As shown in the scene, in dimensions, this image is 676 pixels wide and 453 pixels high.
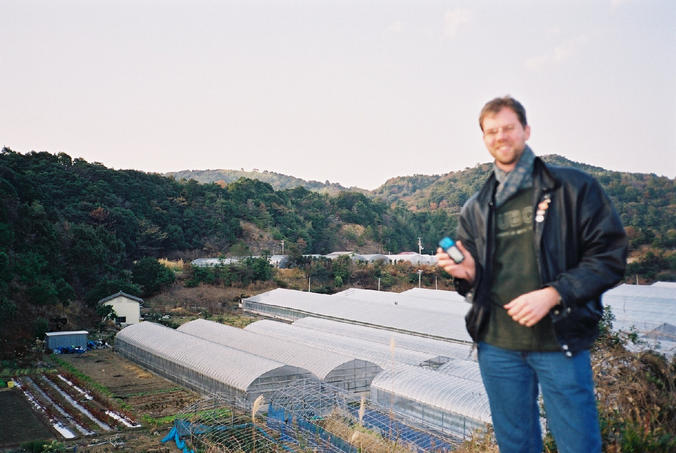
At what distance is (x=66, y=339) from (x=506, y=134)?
93.4 ft

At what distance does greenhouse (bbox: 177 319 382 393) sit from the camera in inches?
727

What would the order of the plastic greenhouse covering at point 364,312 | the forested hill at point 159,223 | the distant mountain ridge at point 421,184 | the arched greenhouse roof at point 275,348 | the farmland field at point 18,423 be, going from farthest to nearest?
the distant mountain ridge at point 421,184 < the forested hill at point 159,223 < the plastic greenhouse covering at point 364,312 < the arched greenhouse roof at point 275,348 < the farmland field at point 18,423

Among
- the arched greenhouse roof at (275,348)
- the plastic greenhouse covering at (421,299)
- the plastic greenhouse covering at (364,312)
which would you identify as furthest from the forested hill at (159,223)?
the plastic greenhouse covering at (421,299)

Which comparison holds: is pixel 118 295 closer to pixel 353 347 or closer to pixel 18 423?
pixel 18 423

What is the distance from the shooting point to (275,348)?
69.7 ft

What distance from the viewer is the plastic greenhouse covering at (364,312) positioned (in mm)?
24891

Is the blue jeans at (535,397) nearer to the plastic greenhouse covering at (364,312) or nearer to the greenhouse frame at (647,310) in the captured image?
the plastic greenhouse covering at (364,312)

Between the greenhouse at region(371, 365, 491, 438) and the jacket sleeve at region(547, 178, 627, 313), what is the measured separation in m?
12.1

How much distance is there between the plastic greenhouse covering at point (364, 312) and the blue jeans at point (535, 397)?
19.8 metres

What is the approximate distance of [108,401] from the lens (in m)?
18.5

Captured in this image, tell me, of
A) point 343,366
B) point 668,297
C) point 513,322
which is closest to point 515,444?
point 513,322

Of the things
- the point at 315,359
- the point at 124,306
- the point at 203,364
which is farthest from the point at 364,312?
the point at 124,306

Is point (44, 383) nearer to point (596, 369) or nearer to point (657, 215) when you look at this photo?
point (596, 369)

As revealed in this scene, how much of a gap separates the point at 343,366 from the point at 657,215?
A: 1790 inches
